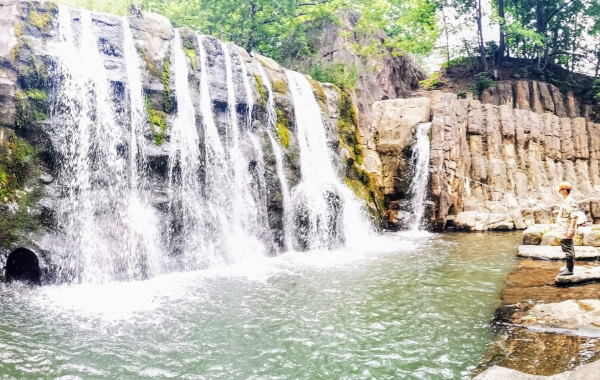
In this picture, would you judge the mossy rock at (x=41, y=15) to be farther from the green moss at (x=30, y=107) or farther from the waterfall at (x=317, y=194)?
the waterfall at (x=317, y=194)

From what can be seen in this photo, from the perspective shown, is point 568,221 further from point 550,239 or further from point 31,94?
point 31,94

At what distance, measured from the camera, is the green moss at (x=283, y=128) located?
559 inches

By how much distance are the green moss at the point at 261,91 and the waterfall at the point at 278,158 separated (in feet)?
0.50

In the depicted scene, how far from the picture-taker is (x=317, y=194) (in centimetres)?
1309

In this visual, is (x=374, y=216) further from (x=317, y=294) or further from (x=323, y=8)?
(x=323, y=8)

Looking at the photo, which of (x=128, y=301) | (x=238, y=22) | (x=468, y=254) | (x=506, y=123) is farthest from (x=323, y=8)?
(x=128, y=301)

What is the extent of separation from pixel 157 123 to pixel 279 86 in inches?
210

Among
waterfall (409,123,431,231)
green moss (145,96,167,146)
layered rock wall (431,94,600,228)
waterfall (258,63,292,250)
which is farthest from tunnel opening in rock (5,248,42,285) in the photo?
layered rock wall (431,94,600,228)

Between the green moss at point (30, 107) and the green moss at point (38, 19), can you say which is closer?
the green moss at point (30, 107)

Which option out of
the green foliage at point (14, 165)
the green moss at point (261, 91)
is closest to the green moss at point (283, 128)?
the green moss at point (261, 91)

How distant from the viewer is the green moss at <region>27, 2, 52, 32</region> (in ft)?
34.0

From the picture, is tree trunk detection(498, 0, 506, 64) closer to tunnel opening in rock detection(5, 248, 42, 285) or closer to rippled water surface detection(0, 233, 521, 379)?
rippled water surface detection(0, 233, 521, 379)

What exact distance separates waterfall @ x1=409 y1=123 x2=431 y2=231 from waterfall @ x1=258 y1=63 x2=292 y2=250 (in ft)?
22.7

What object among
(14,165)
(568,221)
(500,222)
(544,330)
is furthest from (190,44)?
(500,222)
